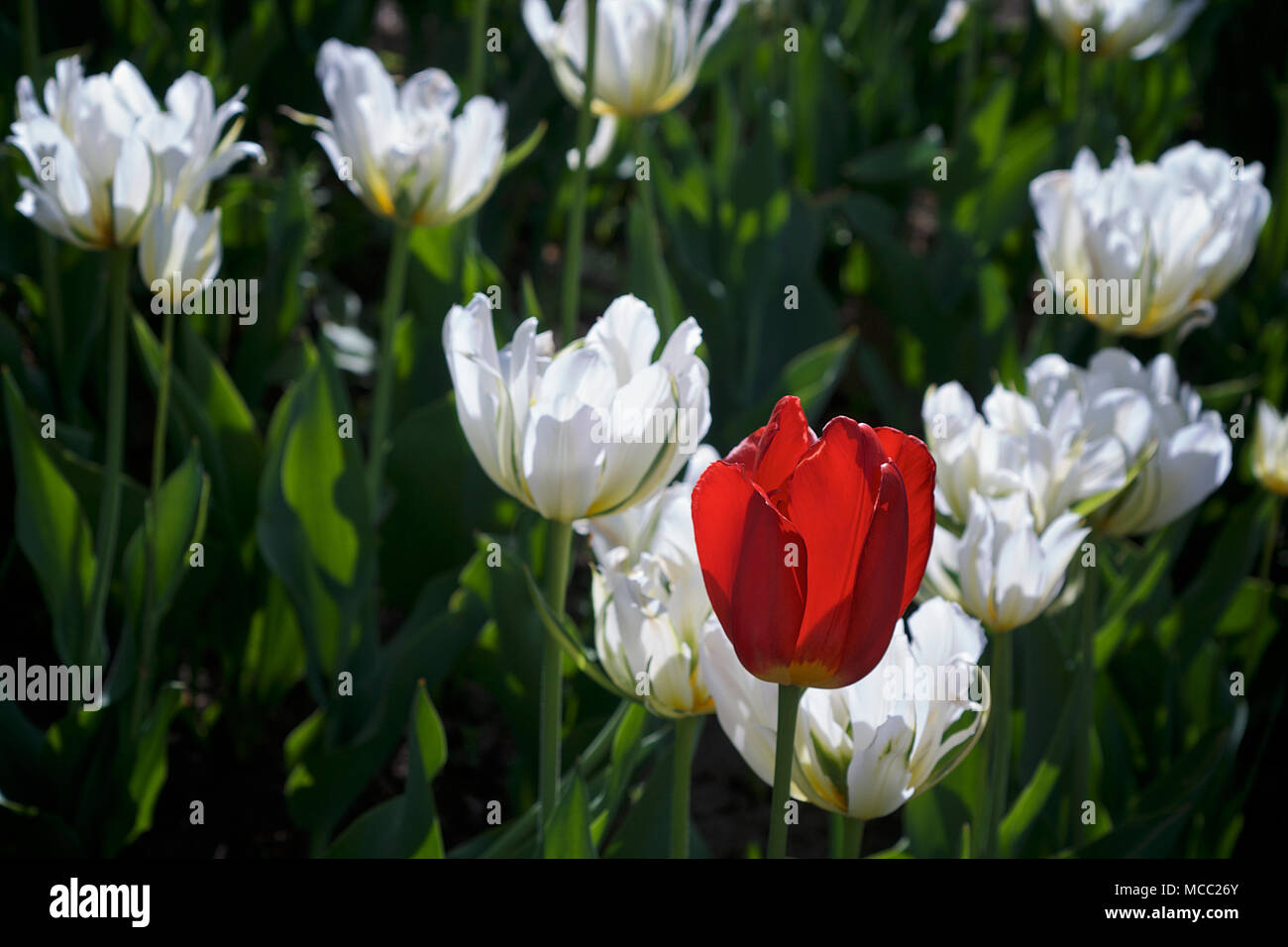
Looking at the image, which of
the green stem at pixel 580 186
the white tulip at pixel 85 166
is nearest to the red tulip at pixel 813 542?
the green stem at pixel 580 186

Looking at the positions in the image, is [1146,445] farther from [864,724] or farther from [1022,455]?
[864,724]

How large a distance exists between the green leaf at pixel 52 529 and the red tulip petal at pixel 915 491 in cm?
105

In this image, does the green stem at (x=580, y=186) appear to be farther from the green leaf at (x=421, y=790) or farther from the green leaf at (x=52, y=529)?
the green leaf at (x=52, y=529)

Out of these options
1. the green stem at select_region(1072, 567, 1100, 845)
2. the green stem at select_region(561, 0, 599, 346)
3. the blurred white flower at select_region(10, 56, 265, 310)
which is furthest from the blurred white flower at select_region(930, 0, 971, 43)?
the blurred white flower at select_region(10, 56, 265, 310)

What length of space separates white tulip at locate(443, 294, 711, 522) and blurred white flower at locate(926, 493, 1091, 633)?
25 cm

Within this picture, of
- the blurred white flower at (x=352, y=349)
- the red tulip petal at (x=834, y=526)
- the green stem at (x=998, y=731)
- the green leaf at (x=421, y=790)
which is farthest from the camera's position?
the blurred white flower at (x=352, y=349)

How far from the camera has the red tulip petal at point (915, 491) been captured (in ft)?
2.41

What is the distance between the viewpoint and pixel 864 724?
834 millimetres

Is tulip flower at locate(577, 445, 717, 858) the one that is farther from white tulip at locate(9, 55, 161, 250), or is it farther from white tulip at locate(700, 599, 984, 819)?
white tulip at locate(9, 55, 161, 250)

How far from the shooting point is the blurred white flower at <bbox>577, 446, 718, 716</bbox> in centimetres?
90

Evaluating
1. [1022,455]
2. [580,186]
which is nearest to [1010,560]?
[1022,455]

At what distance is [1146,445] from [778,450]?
552 mm

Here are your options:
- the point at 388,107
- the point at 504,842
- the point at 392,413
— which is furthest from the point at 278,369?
the point at 504,842
